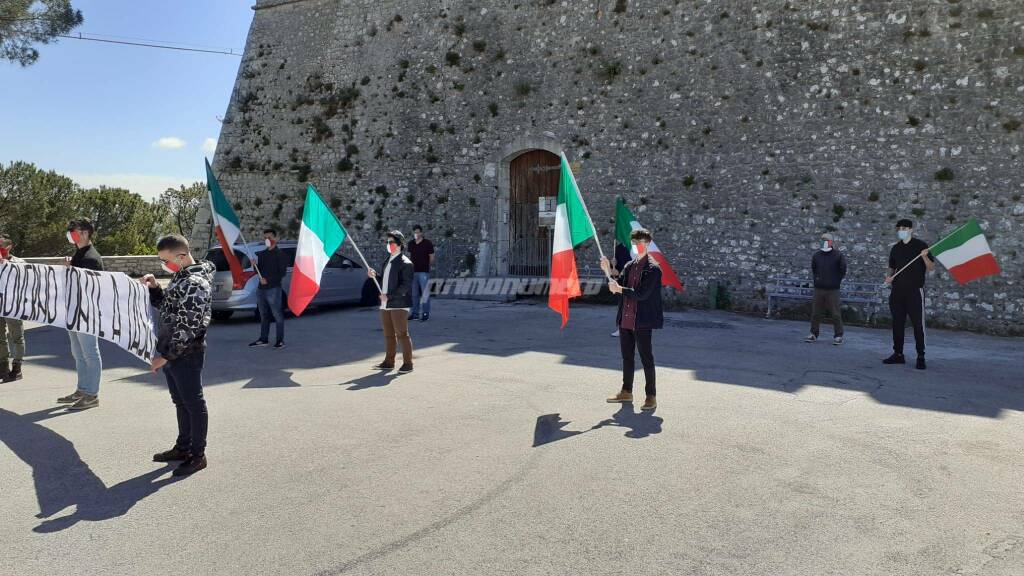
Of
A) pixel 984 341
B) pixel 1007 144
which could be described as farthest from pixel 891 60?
pixel 984 341

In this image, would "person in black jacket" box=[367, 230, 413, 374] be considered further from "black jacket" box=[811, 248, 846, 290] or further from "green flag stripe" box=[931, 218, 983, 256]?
"green flag stripe" box=[931, 218, 983, 256]

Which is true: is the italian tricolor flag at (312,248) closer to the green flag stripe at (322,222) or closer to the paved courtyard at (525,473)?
the green flag stripe at (322,222)

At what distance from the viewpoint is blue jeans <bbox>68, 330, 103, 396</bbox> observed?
699 cm

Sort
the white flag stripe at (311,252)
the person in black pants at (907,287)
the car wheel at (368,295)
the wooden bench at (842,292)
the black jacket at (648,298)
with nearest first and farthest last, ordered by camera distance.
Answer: the black jacket at (648,298)
the white flag stripe at (311,252)
the person in black pants at (907,287)
the wooden bench at (842,292)
the car wheel at (368,295)

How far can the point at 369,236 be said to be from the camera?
20.9 metres

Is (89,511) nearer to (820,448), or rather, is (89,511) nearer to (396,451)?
(396,451)

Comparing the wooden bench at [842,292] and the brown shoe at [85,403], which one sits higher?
the wooden bench at [842,292]

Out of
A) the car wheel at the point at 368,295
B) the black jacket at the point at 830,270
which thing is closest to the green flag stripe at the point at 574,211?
the black jacket at the point at 830,270

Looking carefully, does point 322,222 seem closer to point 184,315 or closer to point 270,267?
point 270,267

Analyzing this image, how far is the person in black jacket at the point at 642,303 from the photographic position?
693cm

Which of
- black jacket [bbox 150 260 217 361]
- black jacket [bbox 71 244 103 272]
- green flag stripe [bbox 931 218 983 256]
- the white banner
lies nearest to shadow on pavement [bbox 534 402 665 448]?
black jacket [bbox 150 260 217 361]

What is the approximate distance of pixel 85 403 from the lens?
701 cm

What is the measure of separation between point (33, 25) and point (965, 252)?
73.3 feet

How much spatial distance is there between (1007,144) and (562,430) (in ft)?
37.3
